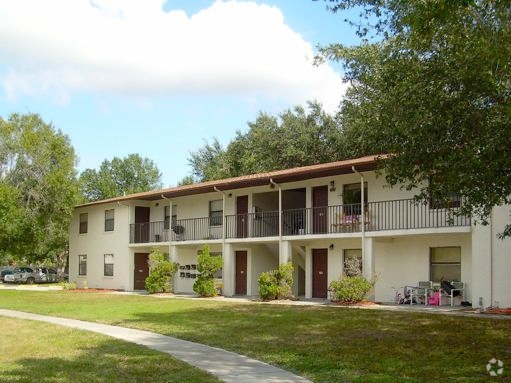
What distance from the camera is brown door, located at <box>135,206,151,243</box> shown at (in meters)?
34.0

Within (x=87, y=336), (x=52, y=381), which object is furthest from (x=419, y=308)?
(x=52, y=381)

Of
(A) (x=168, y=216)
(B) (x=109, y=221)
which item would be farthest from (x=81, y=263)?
(A) (x=168, y=216)

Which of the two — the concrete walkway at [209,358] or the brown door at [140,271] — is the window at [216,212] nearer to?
the brown door at [140,271]

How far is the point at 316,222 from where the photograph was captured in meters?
25.5

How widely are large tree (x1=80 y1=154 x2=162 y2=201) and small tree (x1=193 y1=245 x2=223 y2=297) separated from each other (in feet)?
163

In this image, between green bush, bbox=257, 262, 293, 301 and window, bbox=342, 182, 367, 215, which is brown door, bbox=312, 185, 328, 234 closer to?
window, bbox=342, 182, 367, 215

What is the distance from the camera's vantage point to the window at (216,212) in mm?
30148

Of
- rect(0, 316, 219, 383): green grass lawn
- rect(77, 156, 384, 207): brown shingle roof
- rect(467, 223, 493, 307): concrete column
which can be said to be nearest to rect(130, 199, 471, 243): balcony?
rect(467, 223, 493, 307): concrete column

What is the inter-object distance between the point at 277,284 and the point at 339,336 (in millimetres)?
10954

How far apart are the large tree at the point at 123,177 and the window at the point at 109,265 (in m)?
39.7

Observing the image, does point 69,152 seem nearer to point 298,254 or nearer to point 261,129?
point 261,129

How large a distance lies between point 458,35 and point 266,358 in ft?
19.7

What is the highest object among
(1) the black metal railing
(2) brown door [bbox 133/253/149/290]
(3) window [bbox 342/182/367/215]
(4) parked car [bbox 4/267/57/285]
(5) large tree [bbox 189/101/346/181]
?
(5) large tree [bbox 189/101/346/181]

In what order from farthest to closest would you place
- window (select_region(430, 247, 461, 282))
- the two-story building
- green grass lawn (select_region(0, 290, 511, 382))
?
window (select_region(430, 247, 461, 282)) < the two-story building < green grass lawn (select_region(0, 290, 511, 382))
